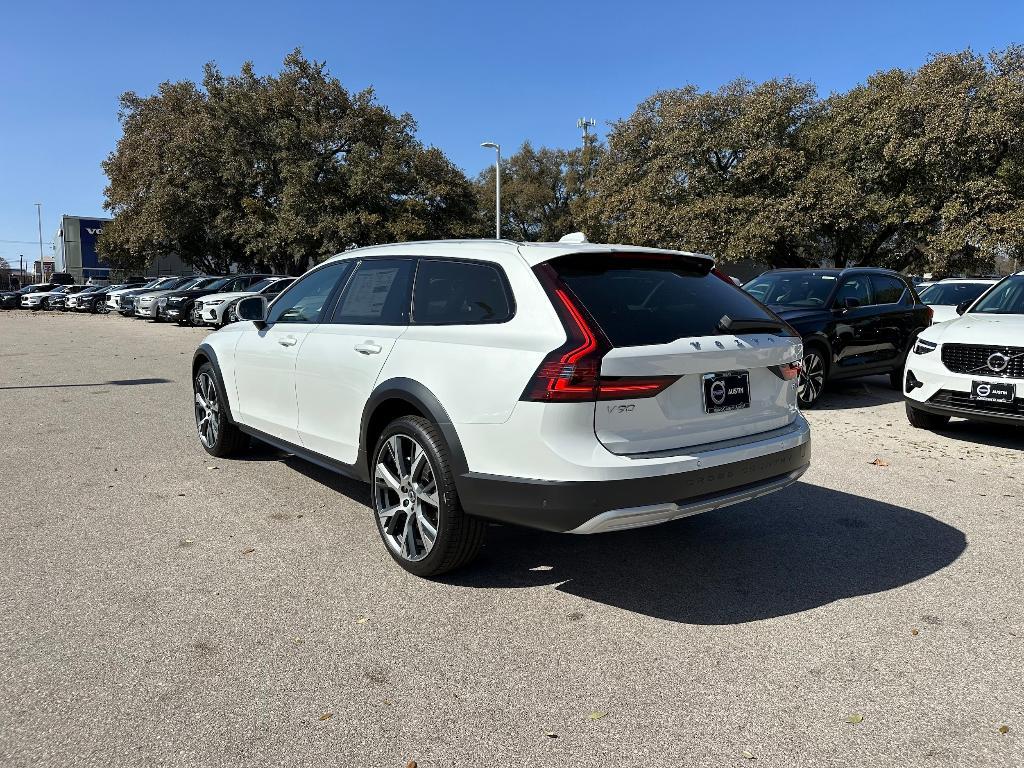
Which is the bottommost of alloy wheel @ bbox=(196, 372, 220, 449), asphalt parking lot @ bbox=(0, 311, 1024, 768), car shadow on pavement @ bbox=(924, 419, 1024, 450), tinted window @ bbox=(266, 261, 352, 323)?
asphalt parking lot @ bbox=(0, 311, 1024, 768)

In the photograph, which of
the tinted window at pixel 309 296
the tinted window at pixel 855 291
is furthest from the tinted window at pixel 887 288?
the tinted window at pixel 309 296

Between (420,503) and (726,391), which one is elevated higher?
(726,391)

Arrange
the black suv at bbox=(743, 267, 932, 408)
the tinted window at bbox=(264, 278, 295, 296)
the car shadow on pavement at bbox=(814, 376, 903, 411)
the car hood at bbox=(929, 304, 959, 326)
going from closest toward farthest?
the black suv at bbox=(743, 267, 932, 408), the car shadow on pavement at bbox=(814, 376, 903, 411), the car hood at bbox=(929, 304, 959, 326), the tinted window at bbox=(264, 278, 295, 296)

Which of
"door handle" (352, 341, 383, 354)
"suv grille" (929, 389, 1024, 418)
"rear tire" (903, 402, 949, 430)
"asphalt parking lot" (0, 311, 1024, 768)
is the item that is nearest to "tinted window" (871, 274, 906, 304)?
"rear tire" (903, 402, 949, 430)

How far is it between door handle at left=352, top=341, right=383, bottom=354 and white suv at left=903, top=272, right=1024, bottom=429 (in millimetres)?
5564

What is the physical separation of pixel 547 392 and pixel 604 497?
50 cm

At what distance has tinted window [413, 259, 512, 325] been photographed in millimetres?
3607

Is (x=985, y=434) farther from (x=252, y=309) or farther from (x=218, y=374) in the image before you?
(x=218, y=374)

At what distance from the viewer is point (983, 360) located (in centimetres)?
678

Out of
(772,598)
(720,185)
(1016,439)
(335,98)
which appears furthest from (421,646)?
(335,98)

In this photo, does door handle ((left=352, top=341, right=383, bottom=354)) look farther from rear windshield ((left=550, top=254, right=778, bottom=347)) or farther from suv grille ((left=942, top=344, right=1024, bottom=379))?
suv grille ((left=942, top=344, right=1024, bottom=379))

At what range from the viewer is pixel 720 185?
29.2 metres

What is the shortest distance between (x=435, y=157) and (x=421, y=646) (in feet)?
101

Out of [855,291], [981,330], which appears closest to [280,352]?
[981,330]
